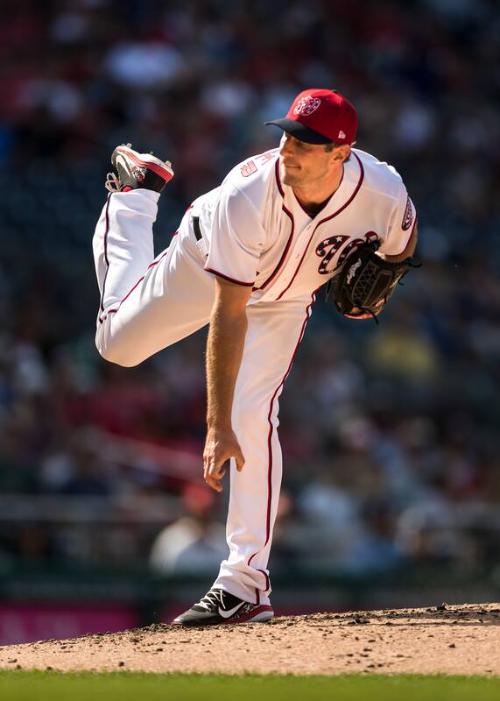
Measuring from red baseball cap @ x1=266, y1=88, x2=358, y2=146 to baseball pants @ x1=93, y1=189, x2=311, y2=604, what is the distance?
0.65m

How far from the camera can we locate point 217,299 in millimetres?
4422

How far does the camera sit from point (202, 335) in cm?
1009

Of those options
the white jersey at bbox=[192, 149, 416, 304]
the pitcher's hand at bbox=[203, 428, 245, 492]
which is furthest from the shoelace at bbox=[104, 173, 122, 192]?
the pitcher's hand at bbox=[203, 428, 245, 492]

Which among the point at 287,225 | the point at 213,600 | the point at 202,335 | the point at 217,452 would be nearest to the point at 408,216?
the point at 287,225

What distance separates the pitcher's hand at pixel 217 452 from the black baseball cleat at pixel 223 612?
26.2 inches

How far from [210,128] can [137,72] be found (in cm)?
79

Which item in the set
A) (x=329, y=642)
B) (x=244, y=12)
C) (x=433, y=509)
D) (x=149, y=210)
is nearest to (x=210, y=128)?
(x=244, y=12)

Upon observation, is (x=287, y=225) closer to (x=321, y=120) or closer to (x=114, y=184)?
(x=321, y=120)

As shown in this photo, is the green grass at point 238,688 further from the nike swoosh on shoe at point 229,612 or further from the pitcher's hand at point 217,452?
the nike swoosh on shoe at point 229,612

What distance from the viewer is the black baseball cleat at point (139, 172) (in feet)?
17.7

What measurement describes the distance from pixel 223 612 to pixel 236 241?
1293 mm

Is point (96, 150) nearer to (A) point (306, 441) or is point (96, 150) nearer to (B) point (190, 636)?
(A) point (306, 441)

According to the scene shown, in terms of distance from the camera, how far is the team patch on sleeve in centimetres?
474

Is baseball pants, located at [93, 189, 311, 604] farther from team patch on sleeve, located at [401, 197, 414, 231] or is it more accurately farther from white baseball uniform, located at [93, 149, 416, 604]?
team patch on sleeve, located at [401, 197, 414, 231]
